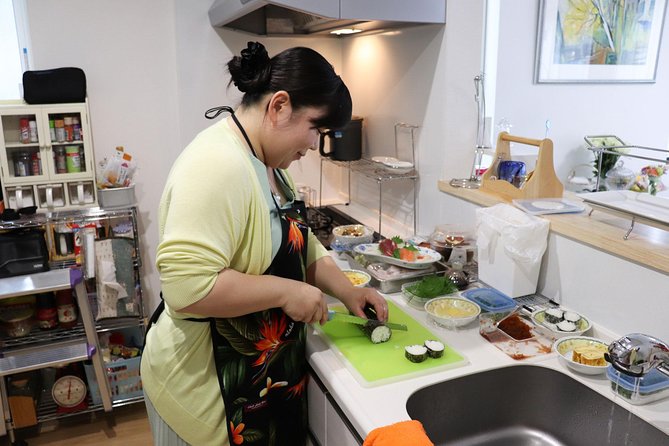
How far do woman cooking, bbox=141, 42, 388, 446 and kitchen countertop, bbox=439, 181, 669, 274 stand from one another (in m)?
0.67

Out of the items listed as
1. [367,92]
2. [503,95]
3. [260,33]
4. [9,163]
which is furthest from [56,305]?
[503,95]

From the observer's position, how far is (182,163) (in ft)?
3.32

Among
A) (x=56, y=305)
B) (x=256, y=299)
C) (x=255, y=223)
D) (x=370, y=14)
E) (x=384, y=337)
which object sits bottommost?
(x=56, y=305)

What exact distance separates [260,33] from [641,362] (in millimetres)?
2043

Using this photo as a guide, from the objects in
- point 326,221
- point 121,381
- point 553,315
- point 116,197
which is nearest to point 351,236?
point 326,221

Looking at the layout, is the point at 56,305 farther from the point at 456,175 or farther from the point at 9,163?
the point at 456,175

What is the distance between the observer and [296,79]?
106 cm

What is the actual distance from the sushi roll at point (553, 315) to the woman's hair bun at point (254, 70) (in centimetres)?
88

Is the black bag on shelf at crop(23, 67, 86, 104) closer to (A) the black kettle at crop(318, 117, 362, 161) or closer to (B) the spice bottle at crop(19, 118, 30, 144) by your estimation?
(B) the spice bottle at crop(19, 118, 30, 144)

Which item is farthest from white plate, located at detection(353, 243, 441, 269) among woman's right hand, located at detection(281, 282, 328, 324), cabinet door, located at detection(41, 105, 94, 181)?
cabinet door, located at detection(41, 105, 94, 181)

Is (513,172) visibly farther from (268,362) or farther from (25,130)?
(25,130)

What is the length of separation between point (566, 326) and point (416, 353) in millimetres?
405

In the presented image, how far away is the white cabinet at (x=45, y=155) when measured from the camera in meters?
2.31

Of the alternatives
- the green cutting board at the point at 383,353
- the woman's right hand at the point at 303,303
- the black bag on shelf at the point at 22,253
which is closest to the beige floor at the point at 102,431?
the black bag on shelf at the point at 22,253
